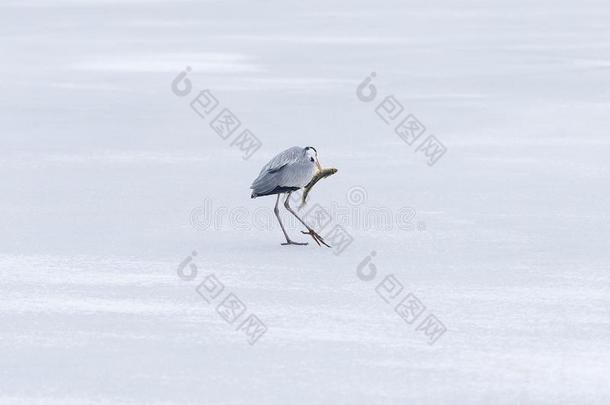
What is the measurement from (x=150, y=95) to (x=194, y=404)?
11.3 metres

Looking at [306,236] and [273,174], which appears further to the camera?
[306,236]

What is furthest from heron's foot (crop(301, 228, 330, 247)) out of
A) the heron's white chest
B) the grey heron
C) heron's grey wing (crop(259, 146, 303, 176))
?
heron's grey wing (crop(259, 146, 303, 176))

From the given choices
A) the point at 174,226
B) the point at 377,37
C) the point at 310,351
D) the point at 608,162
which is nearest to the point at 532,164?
the point at 608,162

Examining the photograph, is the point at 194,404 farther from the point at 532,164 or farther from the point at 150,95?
the point at 150,95

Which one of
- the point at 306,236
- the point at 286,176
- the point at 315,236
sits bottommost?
the point at 315,236

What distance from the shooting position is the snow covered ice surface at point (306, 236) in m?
6.25

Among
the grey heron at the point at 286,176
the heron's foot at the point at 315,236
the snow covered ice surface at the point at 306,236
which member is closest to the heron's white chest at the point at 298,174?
the grey heron at the point at 286,176

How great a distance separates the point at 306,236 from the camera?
9.32m

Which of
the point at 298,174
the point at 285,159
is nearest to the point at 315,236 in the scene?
the point at 298,174

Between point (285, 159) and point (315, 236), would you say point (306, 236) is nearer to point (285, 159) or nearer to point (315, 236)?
point (315, 236)

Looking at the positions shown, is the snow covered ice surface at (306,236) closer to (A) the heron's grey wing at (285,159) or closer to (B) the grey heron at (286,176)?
(B) the grey heron at (286,176)

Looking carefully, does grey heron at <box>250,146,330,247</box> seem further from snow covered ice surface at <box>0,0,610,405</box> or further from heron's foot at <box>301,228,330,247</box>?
snow covered ice surface at <box>0,0,610,405</box>

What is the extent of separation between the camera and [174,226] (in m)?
9.52

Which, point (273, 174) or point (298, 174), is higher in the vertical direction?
point (273, 174)
